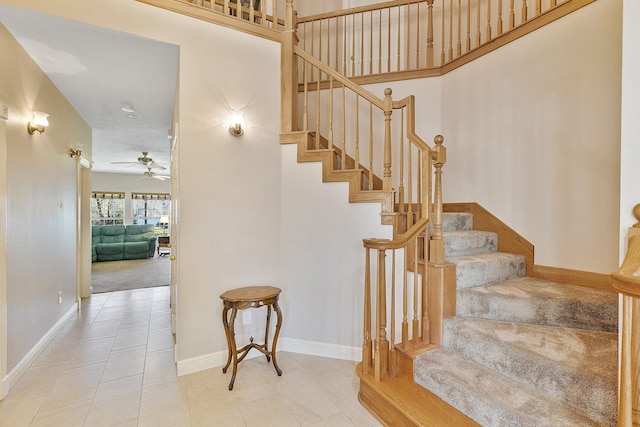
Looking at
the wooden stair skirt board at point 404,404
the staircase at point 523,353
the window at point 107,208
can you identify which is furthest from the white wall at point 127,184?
the staircase at point 523,353

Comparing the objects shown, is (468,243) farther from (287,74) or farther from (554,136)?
(287,74)

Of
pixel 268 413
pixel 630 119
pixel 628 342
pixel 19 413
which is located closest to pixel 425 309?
pixel 628 342

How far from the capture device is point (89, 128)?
455cm

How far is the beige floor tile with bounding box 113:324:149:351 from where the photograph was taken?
297 cm

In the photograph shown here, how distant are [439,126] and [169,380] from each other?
373 centimetres

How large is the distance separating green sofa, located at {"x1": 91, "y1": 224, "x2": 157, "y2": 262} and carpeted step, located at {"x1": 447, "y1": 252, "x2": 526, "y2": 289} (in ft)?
27.8

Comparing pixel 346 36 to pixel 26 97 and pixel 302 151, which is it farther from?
pixel 26 97

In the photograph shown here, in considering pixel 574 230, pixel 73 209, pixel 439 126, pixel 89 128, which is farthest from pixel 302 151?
pixel 89 128

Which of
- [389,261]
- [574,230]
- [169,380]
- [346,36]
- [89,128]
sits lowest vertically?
[169,380]

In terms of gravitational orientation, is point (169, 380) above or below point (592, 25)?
below

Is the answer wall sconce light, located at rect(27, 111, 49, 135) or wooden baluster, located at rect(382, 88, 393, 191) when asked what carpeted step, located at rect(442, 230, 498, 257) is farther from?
wall sconce light, located at rect(27, 111, 49, 135)

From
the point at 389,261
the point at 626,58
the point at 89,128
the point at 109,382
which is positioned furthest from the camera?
the point at 89,128

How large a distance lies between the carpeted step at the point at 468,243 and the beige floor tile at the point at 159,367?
2571 millimetres

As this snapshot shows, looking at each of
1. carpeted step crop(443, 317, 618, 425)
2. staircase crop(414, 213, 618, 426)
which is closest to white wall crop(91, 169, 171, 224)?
staircase crop(414, 213, 618, 426)
